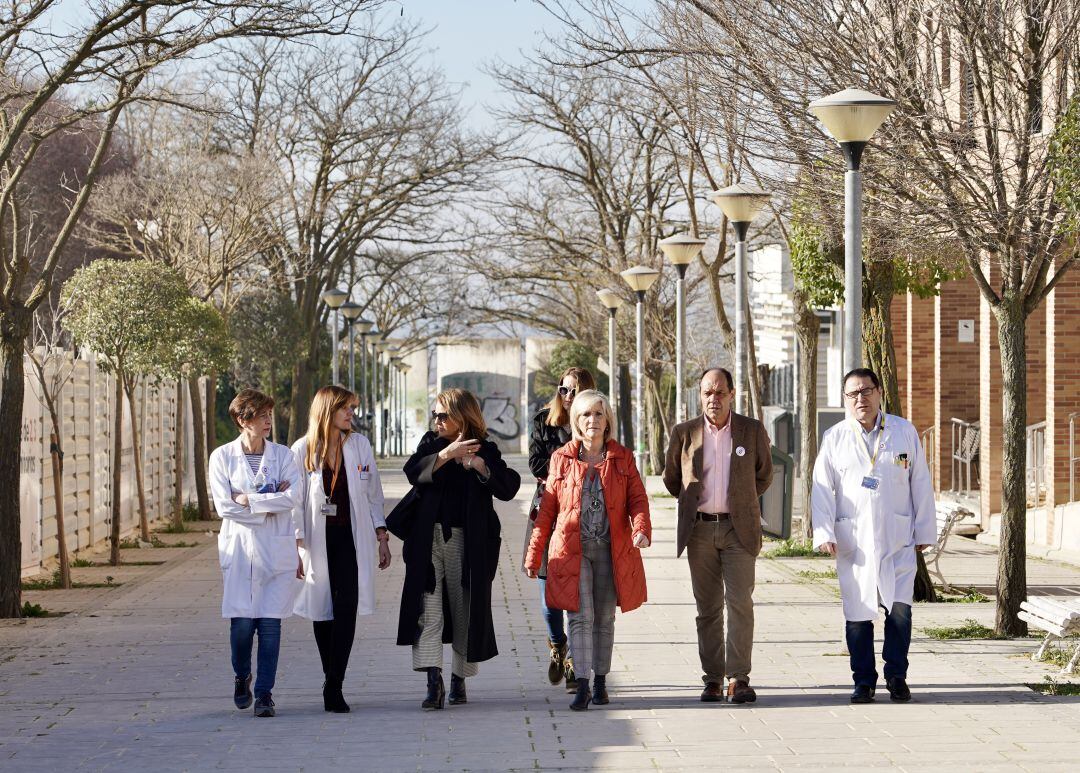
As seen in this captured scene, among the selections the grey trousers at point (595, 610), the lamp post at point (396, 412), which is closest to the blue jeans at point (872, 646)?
the grey trousers at point (595, 610)

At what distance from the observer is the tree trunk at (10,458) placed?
1283 centimetres

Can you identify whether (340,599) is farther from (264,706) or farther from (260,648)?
(264,706)

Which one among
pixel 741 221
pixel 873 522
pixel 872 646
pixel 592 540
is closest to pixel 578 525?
Result: pixel 592 540

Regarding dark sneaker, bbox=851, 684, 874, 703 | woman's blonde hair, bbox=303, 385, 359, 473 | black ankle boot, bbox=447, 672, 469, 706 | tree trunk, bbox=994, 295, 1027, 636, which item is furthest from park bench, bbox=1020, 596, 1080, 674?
woman's blonde hair, bbox=303, 385, 359, 473

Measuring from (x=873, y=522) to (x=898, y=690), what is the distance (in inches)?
34.4

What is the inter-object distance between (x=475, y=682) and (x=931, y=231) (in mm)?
4235

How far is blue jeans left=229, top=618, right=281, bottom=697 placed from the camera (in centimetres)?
843

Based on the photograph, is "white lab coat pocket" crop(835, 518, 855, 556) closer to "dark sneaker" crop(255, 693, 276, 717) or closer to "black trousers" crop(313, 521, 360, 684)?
"black trousers" crop(313, 521, 360, 684)

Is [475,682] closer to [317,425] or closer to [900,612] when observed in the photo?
[317,425]

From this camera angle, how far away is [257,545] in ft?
27.9

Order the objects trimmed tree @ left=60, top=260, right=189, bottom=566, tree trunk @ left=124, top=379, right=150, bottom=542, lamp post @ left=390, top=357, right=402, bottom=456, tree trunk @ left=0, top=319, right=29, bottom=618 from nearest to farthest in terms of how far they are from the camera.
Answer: tree trunk @ left=0, top=319, right=29, bottom=618
trimmed tree @ left=60, top=260, right=189, bottom=566
tree trunk @ left=124, top=379, right=150, bottom=542
lamp post @ left=390, top=357, right=402, bottom=456

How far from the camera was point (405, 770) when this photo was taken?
6984 mm

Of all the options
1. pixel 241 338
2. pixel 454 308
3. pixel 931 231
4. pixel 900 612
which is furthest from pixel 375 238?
pixel 900 612

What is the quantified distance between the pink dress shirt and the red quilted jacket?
1.11 feet
